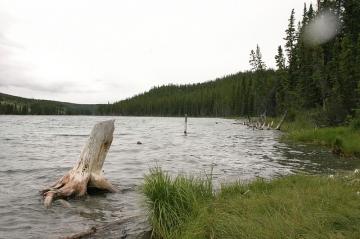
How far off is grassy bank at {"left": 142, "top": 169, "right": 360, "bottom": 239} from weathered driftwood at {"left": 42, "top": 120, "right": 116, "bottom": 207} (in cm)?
458

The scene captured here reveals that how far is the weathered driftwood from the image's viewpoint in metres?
12.3

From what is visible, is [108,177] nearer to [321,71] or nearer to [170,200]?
[170,200]

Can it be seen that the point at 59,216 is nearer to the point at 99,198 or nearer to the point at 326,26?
the point at 99,198

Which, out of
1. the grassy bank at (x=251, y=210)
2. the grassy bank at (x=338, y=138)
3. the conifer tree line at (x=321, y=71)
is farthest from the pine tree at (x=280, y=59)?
the grassy bank at (x=251, y=210)

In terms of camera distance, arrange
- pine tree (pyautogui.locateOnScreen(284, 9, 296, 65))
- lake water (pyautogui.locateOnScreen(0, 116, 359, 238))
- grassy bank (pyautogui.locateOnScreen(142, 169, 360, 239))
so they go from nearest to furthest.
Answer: grassy bank (pyautogui.locateOnScreen(142, 169, 360, 239)), lake water (pyautogui.locateOnScreen(0, 116, 359, 238)), pine tree (pyautogui.locateOnScreen(284, 9, 296, 65))

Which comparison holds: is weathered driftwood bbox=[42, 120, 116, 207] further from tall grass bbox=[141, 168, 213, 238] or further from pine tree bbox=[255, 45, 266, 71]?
pine tree bbox=[255, 45, 266, 71]

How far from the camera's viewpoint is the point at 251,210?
23.5 ft

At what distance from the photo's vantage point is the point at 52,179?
1631 centimetres

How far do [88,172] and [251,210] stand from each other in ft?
22.7

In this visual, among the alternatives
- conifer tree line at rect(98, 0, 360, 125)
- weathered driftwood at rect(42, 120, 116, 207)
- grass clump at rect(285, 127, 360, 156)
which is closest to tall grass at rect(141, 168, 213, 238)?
weathered driftwood at rect(42, 120, 116, 207)

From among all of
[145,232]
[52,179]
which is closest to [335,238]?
[145,232]

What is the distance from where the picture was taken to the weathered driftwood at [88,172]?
1233 centimetres

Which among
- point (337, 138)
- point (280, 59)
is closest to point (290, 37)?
point (280, 59)

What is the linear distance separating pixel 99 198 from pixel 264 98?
87144 mm
